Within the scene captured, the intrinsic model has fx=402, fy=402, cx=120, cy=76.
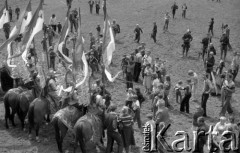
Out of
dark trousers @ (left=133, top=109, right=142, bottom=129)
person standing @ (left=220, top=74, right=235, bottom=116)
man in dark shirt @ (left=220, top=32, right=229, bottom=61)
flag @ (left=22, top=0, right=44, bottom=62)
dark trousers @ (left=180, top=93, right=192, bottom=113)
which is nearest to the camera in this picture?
dark trousers @ (left=133, top=109, right=142, bottom=129)

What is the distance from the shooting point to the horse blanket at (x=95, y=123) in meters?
11.5

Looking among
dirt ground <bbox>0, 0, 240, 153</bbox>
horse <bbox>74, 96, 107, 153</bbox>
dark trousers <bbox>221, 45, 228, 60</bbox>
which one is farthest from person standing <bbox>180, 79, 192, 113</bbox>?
dark trousers <bbox>221, 45, 228, 60</bbox>

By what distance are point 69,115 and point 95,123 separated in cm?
90

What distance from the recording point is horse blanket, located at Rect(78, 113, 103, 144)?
1151cm

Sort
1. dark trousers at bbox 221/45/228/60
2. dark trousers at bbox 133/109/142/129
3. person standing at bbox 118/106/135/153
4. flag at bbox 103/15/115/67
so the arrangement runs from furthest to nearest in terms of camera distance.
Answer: dark trousers at bbox 221/45/228/60 → dark trousers at bbox 133/109/142/129 → flag at bbox 103/15/115/67 → person standing at bbox 118/106/135/153

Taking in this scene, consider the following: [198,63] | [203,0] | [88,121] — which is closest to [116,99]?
[88,121]

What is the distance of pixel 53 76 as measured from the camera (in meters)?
13.4

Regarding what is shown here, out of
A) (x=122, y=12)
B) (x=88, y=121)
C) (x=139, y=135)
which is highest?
(x=122, y=12)

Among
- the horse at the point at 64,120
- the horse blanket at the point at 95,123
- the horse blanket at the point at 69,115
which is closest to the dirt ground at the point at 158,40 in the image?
the horse at the point at 64,120

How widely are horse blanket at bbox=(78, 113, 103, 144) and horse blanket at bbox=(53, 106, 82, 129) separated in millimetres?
542

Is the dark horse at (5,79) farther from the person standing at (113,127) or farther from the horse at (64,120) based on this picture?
the person standing at (113,127)

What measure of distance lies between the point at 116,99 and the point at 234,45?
12.3 m

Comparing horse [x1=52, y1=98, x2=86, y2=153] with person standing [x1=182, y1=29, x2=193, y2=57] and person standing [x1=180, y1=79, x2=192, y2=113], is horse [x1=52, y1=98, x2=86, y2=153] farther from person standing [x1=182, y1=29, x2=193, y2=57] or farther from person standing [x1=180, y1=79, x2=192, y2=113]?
person standing [x1=182, y1=29, x2=193, y2=57]

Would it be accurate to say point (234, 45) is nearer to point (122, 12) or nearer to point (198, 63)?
point (198, 63)
